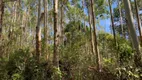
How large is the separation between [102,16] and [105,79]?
17.8 meters

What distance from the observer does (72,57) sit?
29.6 feet

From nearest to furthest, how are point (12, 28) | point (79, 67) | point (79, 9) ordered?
point (79, 67) → point (12, 28) → point (79, 9)

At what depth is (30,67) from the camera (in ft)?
28.5

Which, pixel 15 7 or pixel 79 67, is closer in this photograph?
pixel 79 67

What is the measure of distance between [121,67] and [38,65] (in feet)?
12.6

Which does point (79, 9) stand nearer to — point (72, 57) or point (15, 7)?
point (15, 7)

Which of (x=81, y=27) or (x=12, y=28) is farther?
(x=81, y=27)

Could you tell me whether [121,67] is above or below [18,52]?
below

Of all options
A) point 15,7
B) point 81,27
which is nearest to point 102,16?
point 81,27

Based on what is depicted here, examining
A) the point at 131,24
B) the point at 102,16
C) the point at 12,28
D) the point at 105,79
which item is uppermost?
the point at 102,16

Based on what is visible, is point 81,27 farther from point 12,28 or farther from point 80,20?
point 12,28

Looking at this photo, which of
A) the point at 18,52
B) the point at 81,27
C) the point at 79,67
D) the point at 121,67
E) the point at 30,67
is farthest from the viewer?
the point at 81,27

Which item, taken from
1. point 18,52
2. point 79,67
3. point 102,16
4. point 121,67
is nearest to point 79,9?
point 102,16

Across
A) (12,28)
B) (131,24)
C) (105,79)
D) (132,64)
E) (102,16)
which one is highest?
(102,16)
